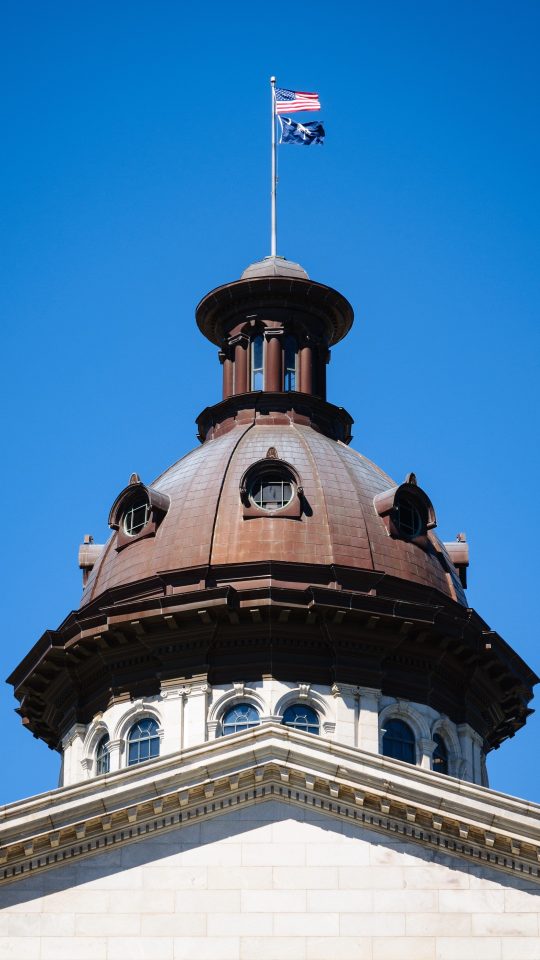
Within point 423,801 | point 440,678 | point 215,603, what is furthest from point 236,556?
point 423,801

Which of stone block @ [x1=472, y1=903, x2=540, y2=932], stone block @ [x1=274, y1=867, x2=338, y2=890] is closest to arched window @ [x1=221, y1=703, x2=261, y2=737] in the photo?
stone block @ [x1=274, y1=867, x2=338, y2=890]

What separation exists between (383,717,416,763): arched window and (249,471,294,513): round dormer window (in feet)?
20.0

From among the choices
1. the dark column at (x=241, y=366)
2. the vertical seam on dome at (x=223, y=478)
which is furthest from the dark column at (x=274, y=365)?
the vertical seam on dome at (x=223, y=478)

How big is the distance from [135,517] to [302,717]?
763 centimetres

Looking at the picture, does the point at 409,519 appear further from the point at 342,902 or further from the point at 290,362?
the point at 342,902

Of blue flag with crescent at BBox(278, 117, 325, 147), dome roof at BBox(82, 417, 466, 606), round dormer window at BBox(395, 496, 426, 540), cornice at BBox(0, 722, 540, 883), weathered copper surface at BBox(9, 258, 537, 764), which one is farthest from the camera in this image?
blue flag with crescent at BBox(278, 117, 325, 147)

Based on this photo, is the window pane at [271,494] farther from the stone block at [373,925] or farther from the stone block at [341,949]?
the stone block at [341,949]

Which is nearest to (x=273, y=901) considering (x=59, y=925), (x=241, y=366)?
(x=59, y=925)

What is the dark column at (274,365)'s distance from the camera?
6731 centimetres

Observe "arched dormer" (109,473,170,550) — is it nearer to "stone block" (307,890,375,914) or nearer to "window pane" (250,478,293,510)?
"window pane" (250,478,293,510)

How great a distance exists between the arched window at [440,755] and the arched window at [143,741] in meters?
6.96

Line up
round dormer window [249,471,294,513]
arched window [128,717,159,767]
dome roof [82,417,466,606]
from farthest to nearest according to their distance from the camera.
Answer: round dormer window [249,471,294,513], dome roof [82,417,466,606], arched window [128,717,159,767]

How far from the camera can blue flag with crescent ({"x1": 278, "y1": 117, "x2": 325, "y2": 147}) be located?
7294cm

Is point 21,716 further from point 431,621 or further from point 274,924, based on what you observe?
point 274,924
